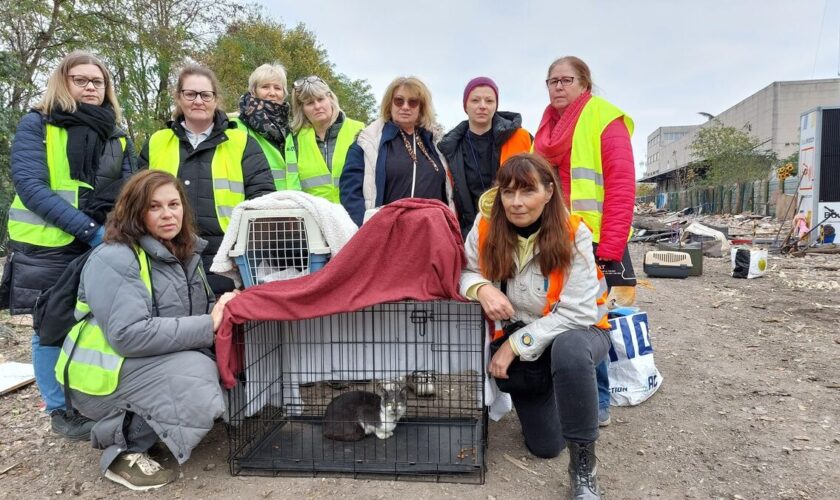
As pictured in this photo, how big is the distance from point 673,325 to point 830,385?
1.99m

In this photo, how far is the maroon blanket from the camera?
2580 mm

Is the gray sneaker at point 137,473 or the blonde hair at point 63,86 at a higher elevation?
the blonde hair at point 63,86

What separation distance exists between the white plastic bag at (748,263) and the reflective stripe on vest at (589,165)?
7.19 metres

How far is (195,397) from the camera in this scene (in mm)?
2564

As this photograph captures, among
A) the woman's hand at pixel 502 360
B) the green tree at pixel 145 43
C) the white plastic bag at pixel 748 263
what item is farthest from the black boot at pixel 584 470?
the green tree at pixel 145 43

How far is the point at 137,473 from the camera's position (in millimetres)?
2607

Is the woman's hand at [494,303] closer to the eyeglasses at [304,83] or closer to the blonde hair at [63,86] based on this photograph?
the eyeglasses at [304,83]

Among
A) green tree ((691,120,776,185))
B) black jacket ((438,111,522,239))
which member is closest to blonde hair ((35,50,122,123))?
black jacket ((438,111,522,239))

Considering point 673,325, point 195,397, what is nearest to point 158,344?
point 195,397

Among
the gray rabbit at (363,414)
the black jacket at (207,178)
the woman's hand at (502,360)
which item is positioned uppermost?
the black jacket at (207,178)

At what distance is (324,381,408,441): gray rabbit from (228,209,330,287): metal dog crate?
2.42 ft

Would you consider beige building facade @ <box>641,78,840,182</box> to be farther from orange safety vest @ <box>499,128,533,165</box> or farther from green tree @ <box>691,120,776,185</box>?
orange safety vest @ <box>499,128,533,165</box>

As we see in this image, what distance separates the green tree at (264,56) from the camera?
18.3m

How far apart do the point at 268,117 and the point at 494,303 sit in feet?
6.97
